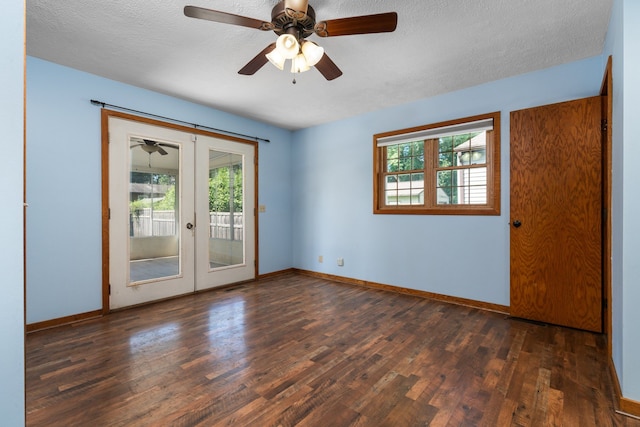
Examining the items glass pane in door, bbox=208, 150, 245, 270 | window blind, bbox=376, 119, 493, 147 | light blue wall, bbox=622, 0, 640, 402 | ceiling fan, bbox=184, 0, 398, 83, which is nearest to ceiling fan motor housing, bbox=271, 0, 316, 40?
ceiling fan, bbox=184, 0, 398, 83

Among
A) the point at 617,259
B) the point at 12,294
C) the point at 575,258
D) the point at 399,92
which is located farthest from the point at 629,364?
the point at 399,92

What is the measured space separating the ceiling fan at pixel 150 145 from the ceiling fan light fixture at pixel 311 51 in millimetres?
2575

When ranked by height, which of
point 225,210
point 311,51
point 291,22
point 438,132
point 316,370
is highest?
point 291,22

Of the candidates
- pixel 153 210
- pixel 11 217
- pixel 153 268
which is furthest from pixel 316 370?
pixel 153 210

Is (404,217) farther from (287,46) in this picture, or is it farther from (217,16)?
(217,16)

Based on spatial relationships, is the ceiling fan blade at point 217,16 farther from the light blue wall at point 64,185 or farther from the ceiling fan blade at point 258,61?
the light blue wall at point 64,185

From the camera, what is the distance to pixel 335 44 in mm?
2637

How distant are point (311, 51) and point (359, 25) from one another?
0.37 m

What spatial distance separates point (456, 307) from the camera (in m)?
3.54

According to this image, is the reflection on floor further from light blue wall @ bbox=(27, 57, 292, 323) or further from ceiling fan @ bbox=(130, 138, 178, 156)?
ceiling fan @ bbox=(130, 138, 178, 156)

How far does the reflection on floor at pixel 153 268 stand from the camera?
11.8 ft

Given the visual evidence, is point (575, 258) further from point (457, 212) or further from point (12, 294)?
point (12, 294)

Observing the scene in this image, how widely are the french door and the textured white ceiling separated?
0.71m

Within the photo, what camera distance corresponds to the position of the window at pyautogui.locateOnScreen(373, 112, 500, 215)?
138 inches
